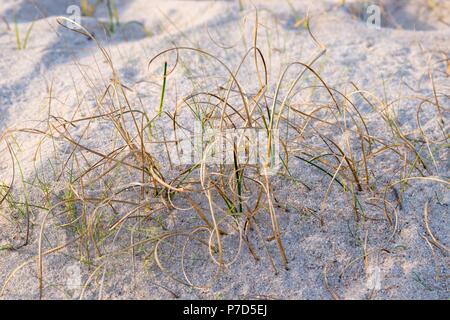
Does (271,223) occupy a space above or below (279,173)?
below

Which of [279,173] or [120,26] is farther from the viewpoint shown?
[120,26]

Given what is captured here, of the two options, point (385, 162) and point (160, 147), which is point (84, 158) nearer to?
point (160, 147)

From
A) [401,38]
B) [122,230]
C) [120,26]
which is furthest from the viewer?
[120,26]
